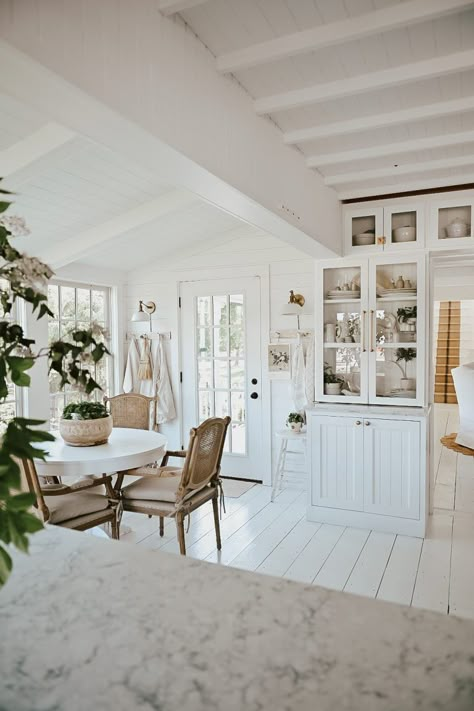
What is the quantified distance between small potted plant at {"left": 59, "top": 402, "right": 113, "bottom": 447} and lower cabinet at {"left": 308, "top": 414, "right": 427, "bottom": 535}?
156 cm

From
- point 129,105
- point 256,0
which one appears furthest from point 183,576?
point 256,0

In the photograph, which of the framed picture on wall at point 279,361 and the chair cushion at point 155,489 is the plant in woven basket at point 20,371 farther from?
the framed picture on wall at point 279,361

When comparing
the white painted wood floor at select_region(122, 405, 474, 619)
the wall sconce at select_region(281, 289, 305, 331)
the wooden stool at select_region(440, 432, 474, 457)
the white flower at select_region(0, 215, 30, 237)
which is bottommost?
the white painted wood floor at select_region(122, 405, 474, 619)

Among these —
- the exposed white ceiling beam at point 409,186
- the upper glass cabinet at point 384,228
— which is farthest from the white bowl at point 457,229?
the exposed white ceiling beam at point 409,186

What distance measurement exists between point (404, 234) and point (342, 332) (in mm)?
876

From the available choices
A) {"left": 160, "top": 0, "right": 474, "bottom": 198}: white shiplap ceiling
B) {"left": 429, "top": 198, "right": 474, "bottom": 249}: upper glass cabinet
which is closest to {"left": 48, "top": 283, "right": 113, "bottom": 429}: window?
{"left": 160, "top": 0, "right": 474, "bottom": 198}: white shiplap ceiling

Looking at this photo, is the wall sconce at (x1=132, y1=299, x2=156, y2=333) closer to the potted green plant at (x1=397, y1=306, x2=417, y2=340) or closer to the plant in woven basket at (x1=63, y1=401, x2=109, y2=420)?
the plant in woven basket at (x1=63, y1=401, x2=109, y2=420)

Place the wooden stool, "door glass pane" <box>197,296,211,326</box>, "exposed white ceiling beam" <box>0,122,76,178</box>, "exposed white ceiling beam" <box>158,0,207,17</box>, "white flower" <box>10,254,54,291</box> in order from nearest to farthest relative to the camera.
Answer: "white flower" <box>10,254,54,291</box>, "exposed white ceiling beam" <box>158,0,207,17</box>, "exposed white ceiling beam" <box>0,122,76,178</box>, "door glass pane" <box>197,296,211,326</box>, the wooden stool

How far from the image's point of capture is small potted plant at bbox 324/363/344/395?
13.6 feet

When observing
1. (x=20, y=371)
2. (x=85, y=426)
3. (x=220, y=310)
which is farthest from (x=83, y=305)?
(x=20, y=371)

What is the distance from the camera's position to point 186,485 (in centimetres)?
311

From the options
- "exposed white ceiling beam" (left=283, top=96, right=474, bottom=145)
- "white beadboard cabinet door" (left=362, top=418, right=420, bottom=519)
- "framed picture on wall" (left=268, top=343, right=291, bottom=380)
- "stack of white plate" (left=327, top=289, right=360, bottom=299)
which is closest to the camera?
"exposed white ceiling beam" (left=283, top=96, right=474, bottom=145)

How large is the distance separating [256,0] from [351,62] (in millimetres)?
544

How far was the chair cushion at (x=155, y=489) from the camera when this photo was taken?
320cm
